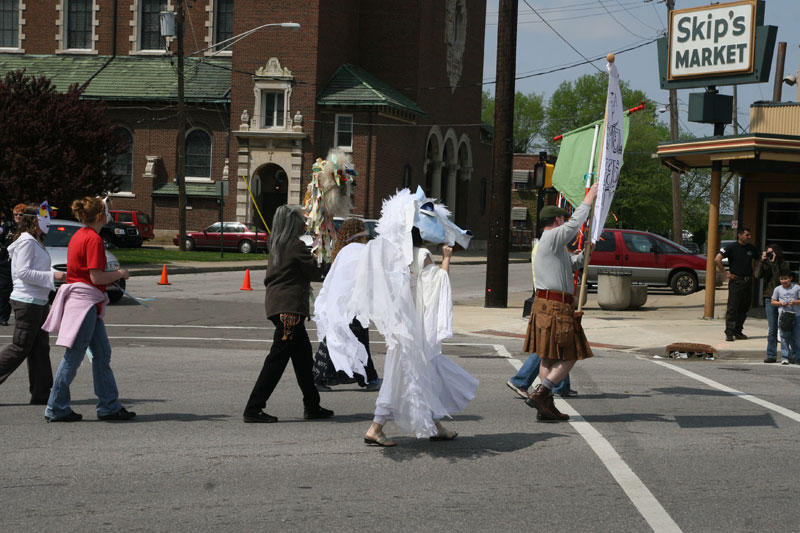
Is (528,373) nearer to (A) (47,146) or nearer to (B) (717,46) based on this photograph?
(B) (717,46)

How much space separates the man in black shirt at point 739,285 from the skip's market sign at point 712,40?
606cm

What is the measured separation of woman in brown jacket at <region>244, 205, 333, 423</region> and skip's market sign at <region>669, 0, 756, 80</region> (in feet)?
50.7

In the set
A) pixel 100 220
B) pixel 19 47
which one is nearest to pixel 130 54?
pixel 19 47

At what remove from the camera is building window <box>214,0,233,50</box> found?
A: 51.9 m

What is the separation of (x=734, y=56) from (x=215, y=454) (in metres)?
17.2

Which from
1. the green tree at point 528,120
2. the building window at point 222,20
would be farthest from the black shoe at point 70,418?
the green tree at point 528,120

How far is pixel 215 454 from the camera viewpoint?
7.07 metres

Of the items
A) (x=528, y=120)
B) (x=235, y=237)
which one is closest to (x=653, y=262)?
(x=235, y=237)

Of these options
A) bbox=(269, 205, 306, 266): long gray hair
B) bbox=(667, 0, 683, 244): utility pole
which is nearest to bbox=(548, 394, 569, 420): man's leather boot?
bbox=(269, 205, 306, 266): long gray hair

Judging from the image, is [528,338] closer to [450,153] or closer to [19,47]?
[450,153]

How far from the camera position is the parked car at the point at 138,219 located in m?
45.9

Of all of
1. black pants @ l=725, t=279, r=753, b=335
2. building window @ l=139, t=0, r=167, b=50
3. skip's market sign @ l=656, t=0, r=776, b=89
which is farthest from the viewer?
building window @ l=139, t=0, r=167, b=50

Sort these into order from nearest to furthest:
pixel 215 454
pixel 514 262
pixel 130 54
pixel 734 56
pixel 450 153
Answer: pixel 215 454, pixel 734 56, pixel 514 262, pixel 130 54, pixel 450 153

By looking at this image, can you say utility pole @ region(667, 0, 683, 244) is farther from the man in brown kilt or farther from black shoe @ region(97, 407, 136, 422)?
black shoe @ region(97, 407, 136, 422)
